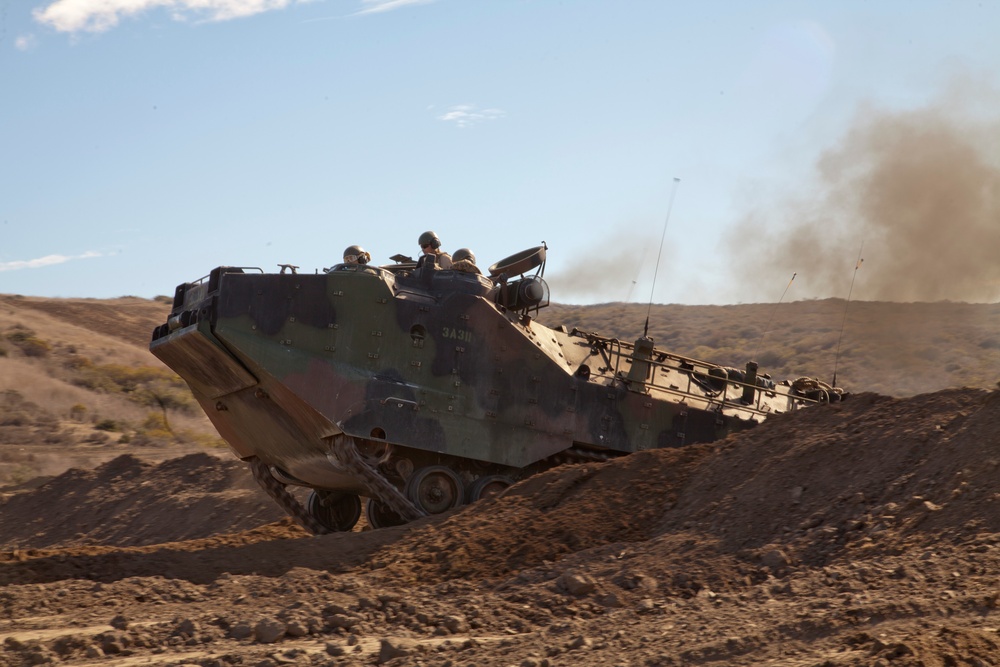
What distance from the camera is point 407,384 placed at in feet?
47.0

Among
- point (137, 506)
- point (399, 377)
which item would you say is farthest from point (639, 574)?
point (137, 506)

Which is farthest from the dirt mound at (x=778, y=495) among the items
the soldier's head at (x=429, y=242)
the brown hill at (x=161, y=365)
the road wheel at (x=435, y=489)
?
the brown hill at (x=161, y=365)

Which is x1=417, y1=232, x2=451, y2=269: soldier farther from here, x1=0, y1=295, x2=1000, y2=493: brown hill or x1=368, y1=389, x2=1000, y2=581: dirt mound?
x1=0, y1=295, x2=1000, y2=493: brown hill

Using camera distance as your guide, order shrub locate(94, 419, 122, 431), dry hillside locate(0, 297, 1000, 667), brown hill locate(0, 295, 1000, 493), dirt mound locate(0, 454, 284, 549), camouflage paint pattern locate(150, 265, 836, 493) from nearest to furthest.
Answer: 1. dry hillside locate(0, 297, 1000, 667)
2. camouflage paint pattern locate(150, 265, 836, 493)
3. dirt mound locate(0, 454, 284, 549)
4. brown hill locate(0, 295, 1000, 493)
5. shrub locate(94, 419, 122, 431)

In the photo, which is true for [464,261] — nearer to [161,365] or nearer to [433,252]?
[433,252]

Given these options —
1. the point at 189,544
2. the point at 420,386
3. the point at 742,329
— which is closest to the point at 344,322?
the point at 420,386

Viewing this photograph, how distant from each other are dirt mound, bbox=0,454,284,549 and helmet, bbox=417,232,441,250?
5.24 metres

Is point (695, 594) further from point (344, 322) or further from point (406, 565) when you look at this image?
point (344, 322)

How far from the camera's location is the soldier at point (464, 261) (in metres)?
15.4

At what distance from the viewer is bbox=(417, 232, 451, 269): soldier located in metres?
15.1

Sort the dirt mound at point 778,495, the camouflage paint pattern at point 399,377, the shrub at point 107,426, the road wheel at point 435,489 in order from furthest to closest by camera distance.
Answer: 1. the shrub at point 107,426
2. the road wheel at point 435,489
3. the camouflage paint pattern at point 399,377
4. the dirt mound at point 778,495

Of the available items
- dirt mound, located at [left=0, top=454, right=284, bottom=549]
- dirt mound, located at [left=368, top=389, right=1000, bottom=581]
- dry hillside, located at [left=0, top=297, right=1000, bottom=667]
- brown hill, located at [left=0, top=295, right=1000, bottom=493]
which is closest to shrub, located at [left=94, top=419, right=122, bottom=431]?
brown hill, located at [left=0, top=295, right=1000, bottom=493]

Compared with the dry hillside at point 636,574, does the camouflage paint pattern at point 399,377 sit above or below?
above

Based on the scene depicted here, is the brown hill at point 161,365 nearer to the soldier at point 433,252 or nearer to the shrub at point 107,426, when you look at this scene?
the shrub at point 107,426
